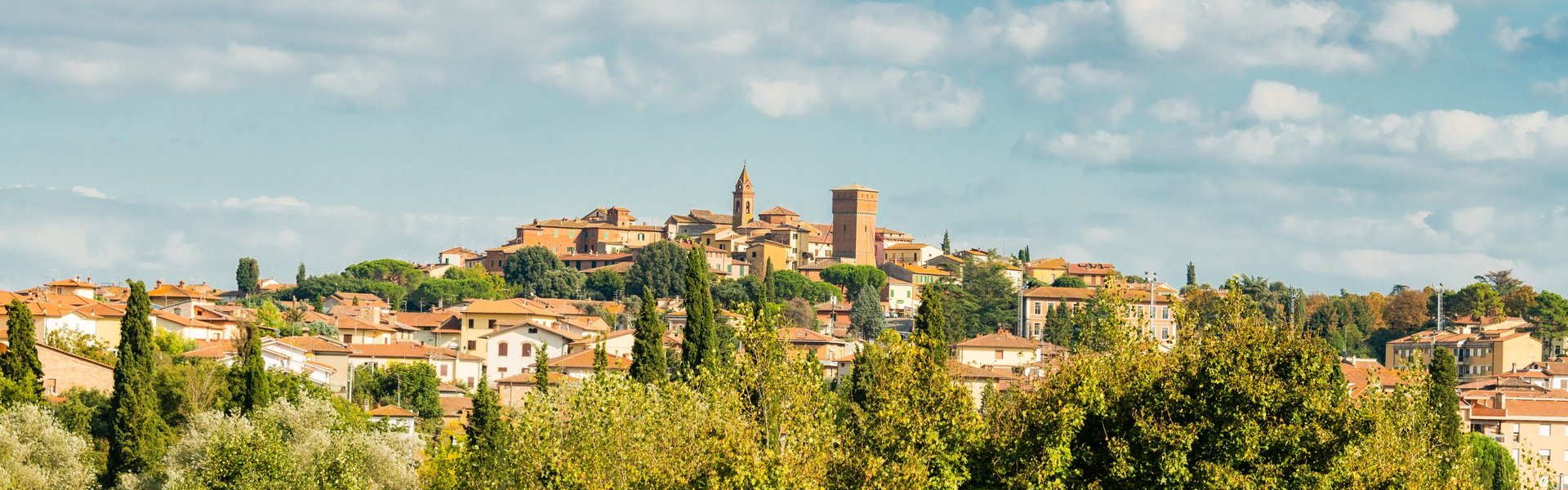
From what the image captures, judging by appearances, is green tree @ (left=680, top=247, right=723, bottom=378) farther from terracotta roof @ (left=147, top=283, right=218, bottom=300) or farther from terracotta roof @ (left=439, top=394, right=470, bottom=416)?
terracotta roof @ (left=147, top=283, right=218, bottom=300)

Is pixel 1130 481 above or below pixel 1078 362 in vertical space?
below

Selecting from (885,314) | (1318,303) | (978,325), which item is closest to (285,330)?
(978,325)

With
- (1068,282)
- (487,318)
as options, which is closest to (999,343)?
(487,318)

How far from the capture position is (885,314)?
390 feet

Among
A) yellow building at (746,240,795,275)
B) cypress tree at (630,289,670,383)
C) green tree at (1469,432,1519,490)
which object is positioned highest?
yellow building at (746,240,795,275)

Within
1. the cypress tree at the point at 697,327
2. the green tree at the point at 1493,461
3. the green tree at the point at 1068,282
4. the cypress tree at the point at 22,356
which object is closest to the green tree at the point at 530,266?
the green tree at the point at 1068,282

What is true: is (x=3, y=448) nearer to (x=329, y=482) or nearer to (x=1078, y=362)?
(x=329, y=482)

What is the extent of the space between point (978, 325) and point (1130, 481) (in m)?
83.4

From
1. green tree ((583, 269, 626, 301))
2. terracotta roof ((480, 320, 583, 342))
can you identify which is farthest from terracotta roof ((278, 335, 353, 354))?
green tree ((583, 269, 626, 301))

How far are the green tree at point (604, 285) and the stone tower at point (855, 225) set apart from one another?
91.9ft

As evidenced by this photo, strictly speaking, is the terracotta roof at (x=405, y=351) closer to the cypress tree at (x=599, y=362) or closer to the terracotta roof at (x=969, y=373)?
the terracotta roof at (x=969, y=373)

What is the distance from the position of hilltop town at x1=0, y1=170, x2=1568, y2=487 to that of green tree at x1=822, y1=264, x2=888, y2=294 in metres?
0.18

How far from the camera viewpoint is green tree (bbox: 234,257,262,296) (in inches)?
4857

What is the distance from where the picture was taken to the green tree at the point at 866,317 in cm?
10706
